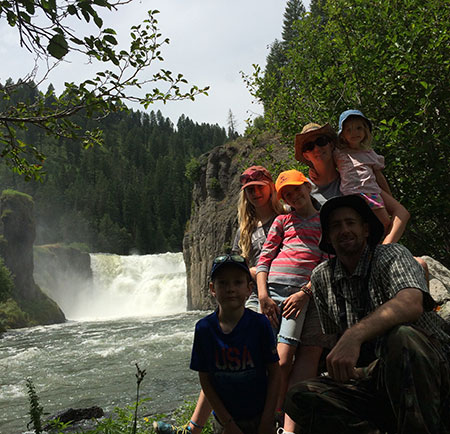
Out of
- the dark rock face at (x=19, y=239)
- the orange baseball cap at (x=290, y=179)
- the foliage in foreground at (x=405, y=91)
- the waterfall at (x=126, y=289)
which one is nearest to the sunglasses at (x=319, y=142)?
the orange baseball cap at (x=290, y=179)

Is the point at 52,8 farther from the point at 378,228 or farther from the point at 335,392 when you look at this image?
the point at 335,392

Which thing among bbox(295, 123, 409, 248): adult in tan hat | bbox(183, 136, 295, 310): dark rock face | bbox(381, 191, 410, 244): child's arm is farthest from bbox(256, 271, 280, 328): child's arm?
bbox(183, 136, 295, 310): dark rock face

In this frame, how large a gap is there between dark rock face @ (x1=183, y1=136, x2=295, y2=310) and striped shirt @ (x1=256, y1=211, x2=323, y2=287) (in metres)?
29.2

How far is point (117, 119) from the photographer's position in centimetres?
13950

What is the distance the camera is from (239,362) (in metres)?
2.98

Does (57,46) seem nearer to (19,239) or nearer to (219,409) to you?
(219,409)

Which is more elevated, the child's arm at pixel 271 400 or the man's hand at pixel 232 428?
the child's arm at pixel 271 400

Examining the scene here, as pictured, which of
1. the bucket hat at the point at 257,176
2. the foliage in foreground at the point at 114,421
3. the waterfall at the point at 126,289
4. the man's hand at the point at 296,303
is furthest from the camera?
the waterfall at the point at 126,289

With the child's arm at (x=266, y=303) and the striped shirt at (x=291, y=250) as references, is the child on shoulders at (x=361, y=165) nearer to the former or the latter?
the striped shirt at (x=291, y=250)

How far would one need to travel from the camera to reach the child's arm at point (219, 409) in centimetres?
292

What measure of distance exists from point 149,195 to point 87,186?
13.3 m

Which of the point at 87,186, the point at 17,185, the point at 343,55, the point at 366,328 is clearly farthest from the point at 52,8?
the point at 87,186

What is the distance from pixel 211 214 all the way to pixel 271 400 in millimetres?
34168

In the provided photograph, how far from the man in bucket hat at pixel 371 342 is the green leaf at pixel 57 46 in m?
1.98
